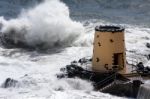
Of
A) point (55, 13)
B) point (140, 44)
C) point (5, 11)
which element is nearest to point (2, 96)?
point (140, 44)

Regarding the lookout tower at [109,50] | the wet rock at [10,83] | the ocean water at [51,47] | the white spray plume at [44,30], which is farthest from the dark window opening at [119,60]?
the white spray plume at [44,30]

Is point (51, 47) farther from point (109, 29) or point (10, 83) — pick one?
point (10, 83)

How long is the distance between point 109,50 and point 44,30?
43.2 ft

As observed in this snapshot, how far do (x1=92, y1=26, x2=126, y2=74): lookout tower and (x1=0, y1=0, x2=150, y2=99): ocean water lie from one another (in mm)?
1858

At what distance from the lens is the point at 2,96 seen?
19.3 m

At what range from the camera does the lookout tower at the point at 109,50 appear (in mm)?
21797

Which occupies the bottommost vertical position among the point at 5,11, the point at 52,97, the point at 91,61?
the point at 52,97

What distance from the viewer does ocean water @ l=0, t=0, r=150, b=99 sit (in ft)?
66.2

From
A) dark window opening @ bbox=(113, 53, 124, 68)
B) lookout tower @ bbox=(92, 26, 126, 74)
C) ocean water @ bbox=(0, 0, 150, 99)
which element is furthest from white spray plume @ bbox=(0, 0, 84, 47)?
A: dark window opening @ bbox=(113, 53, 124, 68)

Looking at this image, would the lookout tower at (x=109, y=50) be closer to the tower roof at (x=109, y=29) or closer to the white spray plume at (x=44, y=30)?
the tower roof at (x=109, y=29)

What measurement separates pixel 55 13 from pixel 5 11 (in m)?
16.4

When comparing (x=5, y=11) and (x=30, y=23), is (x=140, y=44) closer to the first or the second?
(x=30, y=23)

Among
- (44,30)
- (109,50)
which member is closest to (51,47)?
(44,30)

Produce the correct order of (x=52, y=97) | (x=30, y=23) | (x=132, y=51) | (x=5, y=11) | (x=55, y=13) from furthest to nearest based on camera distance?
(x=5, y=11) < (x=55, y=13) < (x=30, y=23) < (x=132, y=51) < (x=52, y=97)
